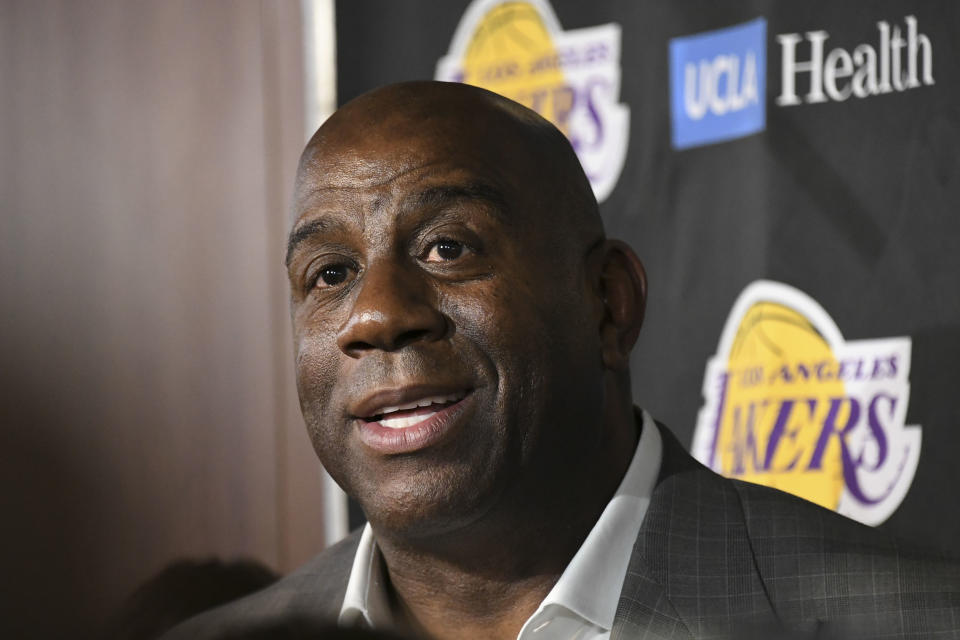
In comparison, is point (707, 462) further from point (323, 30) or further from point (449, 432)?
point (323, 30)

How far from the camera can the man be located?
4.40ft

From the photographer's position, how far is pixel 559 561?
1.45 meters

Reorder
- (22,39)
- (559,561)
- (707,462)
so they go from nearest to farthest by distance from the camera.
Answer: (559,561)
(707,462)
(22,39)

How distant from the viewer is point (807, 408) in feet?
6.21

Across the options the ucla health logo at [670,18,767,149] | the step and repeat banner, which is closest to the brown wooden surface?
the step and repeat banner

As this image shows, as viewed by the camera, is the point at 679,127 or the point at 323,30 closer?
the point at 679,127

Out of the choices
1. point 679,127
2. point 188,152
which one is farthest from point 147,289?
point 679,127

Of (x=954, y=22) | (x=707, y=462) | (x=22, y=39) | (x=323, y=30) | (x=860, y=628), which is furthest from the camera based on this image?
(x=323, y=30)

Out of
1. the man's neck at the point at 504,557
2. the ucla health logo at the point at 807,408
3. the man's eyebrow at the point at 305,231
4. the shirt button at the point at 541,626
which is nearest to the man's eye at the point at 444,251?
the man's eyebrow at the point at 305,231

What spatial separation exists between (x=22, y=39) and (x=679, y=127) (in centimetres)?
105

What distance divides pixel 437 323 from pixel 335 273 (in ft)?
0.45

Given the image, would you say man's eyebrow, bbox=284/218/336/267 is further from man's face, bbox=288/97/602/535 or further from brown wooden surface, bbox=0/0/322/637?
brown wooden surface, bbox=0/0/322/637

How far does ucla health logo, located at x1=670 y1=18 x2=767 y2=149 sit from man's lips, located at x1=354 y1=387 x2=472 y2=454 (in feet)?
2.58

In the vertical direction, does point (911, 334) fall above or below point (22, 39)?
below
